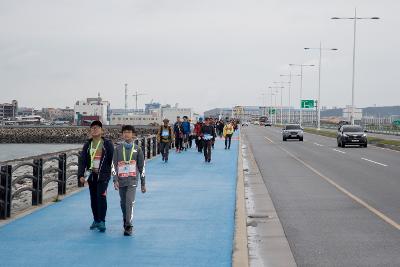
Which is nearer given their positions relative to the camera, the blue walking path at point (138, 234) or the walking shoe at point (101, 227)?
the blue walking path at point (138, 234)

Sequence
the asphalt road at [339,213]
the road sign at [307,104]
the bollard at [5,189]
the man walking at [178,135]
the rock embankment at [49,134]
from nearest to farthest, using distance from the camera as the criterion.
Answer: the asphalt road at [339,213]
the bollard at [5,189]
the man walking at [178,135]
the road sign at [307,104]
the rock embankment at [49,134]

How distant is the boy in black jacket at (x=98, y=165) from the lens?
919 cm

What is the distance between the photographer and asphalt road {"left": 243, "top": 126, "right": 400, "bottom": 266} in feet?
26.6

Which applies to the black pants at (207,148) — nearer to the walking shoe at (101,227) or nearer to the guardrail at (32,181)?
the guardrail at (32,181)

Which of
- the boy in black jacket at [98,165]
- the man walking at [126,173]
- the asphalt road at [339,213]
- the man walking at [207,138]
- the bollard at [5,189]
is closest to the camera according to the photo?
the asphalt road at [339,213]

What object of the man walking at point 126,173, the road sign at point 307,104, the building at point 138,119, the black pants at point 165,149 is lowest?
the building at point 138,119

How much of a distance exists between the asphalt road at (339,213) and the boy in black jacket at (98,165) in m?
2.85

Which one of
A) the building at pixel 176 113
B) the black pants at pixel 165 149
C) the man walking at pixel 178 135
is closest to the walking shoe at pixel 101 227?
the black pants at pixel 165 149

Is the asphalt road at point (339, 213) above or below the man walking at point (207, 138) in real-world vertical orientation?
below

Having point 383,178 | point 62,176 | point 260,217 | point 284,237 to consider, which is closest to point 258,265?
point 284,237

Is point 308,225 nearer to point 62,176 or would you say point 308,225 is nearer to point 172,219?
point 172,219

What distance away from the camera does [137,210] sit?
11.6 metres

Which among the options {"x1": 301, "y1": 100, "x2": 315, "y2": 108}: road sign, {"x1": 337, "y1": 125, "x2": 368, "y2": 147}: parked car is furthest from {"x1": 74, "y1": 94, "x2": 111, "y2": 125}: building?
{"x1": 337, "y1": 125, "x2": 368, "y2": 147}: parked car

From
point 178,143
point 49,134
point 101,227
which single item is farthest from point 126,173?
point 49,134
